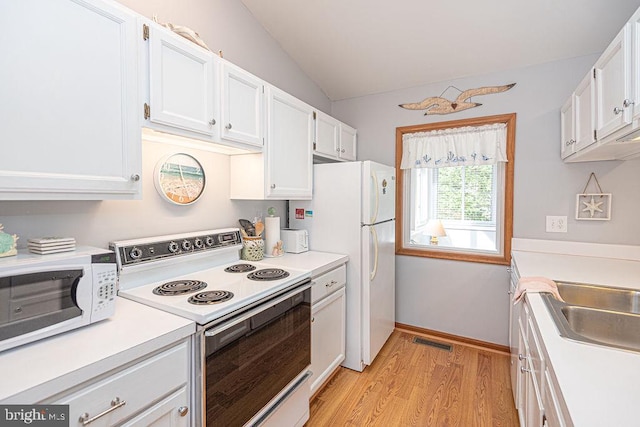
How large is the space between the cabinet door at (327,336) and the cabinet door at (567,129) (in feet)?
6.22

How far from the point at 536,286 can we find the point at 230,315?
1.45m

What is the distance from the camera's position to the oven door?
48.8 inches

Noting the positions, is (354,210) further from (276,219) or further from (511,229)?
(511,229)

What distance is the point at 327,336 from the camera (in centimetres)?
217

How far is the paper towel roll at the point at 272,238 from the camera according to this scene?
232 centimetres

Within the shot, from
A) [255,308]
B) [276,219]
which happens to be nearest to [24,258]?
[255,308]

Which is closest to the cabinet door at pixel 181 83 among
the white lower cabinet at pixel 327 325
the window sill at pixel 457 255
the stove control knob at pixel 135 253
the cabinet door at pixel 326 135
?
the stove control knob at pixel 135 253

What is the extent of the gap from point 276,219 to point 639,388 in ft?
6.58

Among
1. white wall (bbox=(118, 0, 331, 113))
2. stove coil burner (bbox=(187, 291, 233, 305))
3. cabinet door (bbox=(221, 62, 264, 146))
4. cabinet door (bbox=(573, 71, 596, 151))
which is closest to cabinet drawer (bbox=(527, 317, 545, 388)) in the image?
cabinet door (bbox=(573, 71, 596, 151))

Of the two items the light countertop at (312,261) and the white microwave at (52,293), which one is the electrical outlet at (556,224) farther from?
the white microwave at (52,293)

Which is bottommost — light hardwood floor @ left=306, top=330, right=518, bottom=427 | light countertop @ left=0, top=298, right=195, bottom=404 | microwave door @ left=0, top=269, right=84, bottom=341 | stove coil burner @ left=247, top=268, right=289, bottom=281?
light hardwood floor @ left=306, top=330, right=518, bottom=427

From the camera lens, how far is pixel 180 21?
1839 mm

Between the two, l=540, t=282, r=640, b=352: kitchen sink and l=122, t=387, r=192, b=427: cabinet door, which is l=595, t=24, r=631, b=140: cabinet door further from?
l=122, t=387, r=192, b=427: cabinet door

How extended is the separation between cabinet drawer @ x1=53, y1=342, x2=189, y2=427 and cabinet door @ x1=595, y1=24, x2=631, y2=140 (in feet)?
6.58
